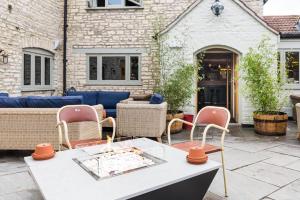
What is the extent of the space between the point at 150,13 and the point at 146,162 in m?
7.33

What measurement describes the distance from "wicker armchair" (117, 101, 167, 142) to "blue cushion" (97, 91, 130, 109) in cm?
184

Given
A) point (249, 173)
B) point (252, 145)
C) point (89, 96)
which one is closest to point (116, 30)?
point (89, 96)

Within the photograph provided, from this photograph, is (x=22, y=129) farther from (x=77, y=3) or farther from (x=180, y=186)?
(x=77, y=3)

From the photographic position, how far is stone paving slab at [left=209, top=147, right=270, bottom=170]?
4055 millimetres

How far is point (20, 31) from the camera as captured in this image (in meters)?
6.65

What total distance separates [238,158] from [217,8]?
4.36 metres

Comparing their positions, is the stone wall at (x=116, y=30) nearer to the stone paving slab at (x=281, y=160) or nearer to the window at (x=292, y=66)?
the window at (x=292, y=66)

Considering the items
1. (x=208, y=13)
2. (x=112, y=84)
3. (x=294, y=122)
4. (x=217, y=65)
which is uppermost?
(x=208, y=13)

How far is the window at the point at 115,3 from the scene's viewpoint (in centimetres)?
884

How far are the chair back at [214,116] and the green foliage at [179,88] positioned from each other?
3.42 meters

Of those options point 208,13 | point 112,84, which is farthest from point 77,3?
point 208,13

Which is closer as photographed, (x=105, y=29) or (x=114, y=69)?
(x=105, y=29)

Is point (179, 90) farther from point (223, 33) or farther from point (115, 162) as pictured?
point (115, 162)

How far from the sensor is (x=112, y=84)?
29.0ft
